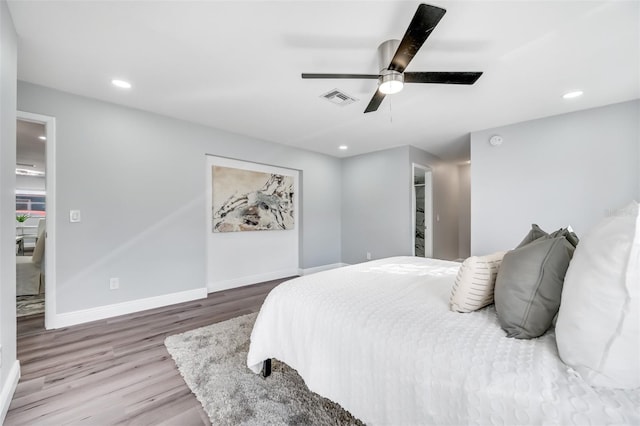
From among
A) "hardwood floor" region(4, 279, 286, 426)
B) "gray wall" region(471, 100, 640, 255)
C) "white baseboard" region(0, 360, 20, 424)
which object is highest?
"gray wall" region(471, 100, 640, 255)

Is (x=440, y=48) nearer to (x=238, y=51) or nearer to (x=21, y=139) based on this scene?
(x=238, y=51)

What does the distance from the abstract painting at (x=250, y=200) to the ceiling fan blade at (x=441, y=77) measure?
290 centimetres

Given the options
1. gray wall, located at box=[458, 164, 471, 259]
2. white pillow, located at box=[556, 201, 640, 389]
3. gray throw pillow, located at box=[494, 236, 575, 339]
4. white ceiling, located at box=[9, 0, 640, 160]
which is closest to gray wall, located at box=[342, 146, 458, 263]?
gray wall, located at box=[458, 164, 471, 259]

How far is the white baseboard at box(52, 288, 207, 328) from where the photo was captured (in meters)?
2.58

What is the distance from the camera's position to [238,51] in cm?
Answer: 194

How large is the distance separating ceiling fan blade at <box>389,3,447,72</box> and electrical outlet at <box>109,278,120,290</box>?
3.43m

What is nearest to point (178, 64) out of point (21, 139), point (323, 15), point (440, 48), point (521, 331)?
point (323, 15)

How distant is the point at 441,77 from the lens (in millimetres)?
1753

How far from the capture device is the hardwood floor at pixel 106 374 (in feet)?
4.86

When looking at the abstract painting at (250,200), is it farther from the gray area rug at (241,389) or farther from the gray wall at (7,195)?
the gray wall at (7,195)

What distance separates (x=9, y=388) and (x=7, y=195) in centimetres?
118

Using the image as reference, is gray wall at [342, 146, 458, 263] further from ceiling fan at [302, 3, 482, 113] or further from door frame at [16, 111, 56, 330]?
door frame at [16, 111, 56, 330]

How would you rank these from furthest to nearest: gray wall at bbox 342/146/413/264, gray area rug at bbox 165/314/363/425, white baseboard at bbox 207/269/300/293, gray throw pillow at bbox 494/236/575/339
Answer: gray wall at bbox 342/146/413/264, white baseboard at bbox 207/269/300/293, gray area rug at bbox 165/314/363/425, gray throw pillow at bbox 494/236/575/339

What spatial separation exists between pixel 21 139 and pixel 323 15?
560 cm
